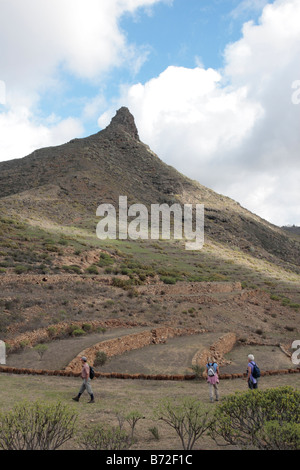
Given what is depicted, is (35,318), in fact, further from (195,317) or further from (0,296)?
(195,317)

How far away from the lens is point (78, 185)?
68.5 meters

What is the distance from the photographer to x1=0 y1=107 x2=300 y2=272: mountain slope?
6009 centimetres

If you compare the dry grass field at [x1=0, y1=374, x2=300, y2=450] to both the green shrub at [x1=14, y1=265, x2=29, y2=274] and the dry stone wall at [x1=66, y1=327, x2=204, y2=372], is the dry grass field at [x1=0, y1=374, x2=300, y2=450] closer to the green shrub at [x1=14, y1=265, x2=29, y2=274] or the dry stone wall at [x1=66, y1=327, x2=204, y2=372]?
the dry stone wall at [x1=66, y1=327, x2=204, y2=372]

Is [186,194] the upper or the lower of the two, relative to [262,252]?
upper

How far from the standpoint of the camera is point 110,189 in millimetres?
70562

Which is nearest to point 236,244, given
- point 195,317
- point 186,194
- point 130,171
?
point 186,194

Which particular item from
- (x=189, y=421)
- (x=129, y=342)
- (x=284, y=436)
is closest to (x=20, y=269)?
(x=129, y=342)

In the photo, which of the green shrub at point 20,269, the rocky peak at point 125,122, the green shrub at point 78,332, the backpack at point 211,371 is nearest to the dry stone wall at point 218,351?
the backpack at point 211,371

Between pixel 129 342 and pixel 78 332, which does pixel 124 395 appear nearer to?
pixel 129 342

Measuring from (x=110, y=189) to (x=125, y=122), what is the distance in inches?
1561

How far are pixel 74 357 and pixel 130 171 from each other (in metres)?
72.6

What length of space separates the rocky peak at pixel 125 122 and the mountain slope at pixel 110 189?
1.60 m

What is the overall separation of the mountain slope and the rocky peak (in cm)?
160

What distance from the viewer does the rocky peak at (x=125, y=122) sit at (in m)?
102
